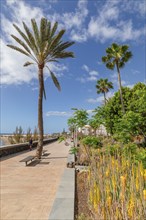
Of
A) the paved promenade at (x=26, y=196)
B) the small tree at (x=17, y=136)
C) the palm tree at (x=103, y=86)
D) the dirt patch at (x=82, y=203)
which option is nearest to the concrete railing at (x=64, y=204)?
the dirt patch at (x=82, y=203)

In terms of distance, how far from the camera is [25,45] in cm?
1491

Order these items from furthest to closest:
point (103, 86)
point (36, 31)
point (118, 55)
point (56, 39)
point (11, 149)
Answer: point (103, 86) → point (118, 55) → point (11, 149) → point (56, 39) → point (36, 31)

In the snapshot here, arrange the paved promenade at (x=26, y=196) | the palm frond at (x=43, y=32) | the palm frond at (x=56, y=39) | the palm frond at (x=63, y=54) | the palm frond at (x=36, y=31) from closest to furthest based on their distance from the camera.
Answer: the paved promenade at (x=26, y=196)
the palm frond at (x=43, y=32)
the palm frond at (x=36, y=31)
the palm frond at (x=56, y=39)
the palm frond at (x=63, y=54)

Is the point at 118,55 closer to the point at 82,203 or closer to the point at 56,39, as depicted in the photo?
the point at 56,39

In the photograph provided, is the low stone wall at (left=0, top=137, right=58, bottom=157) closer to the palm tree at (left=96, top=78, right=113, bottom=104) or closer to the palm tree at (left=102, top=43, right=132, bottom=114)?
the palm tree at (left=102, top=43, right=132, bottom=114)

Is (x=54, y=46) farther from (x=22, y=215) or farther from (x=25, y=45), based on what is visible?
(x=22, y=215)

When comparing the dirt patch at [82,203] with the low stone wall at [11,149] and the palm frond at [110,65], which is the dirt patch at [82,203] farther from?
the palm frond at [110,65]

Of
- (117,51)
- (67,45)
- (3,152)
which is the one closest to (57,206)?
(3,152)

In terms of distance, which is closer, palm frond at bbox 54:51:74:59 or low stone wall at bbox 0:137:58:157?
low stone wall at bbox 0:137:58:157

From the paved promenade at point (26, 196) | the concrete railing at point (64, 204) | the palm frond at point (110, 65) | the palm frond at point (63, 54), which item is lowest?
the paved promenade at point (26, 196)

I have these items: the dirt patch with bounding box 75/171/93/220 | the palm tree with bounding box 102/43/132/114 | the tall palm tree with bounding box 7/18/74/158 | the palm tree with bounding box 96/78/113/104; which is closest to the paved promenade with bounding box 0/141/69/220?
the dirt patch with bounding box 75/171/93/220

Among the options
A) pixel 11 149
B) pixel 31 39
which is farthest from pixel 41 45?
pixel 11 149

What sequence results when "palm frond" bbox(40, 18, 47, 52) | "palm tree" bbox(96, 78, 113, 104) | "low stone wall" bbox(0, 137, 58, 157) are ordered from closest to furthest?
"palm frond" bbox(40, 18, 47, 52), "low stone wall" bbox(0, 137, 58, 157), "palm tree" bbox(96, 78, 113, 104)

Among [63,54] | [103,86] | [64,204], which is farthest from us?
[103,86]
